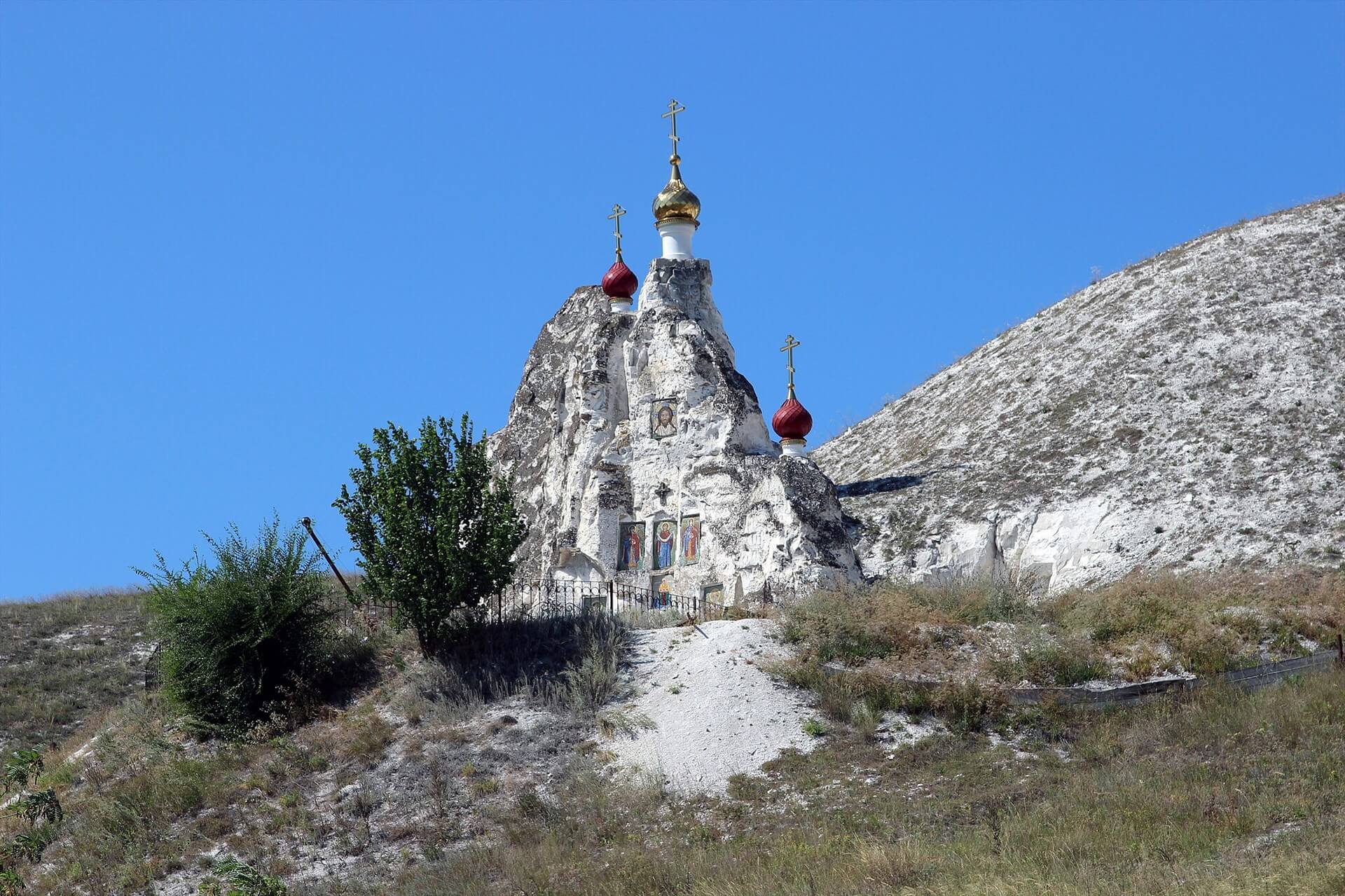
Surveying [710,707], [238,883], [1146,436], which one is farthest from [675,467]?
[1146,436]

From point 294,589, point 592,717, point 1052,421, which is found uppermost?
point 1052,421

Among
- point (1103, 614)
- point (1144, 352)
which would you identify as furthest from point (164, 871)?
point (1144, 352)

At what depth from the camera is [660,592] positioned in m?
30.1

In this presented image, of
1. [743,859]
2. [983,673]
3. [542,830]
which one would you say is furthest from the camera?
[983,673]

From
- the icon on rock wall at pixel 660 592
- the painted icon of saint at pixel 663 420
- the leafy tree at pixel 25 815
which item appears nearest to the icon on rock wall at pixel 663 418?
the painted icon of saint at pixel 663 420

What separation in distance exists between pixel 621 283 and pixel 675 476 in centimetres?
519

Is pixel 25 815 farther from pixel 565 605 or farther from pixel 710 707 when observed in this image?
pixel 710 707

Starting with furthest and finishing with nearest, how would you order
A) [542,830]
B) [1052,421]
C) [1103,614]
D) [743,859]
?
[1052,421] < [1103,614] < [542,830] < [743,859]

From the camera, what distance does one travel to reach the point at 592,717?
2505 centimetres

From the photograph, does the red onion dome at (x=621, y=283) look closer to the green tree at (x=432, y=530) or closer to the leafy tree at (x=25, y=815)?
the green tree at (x=432, y=530)

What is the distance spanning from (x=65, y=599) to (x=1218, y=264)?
31.9 metres

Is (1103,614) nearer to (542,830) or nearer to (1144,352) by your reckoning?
(542,830)

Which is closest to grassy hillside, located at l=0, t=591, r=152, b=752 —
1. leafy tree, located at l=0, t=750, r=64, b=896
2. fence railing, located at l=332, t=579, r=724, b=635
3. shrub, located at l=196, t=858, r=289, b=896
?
leafy tree, located at l=0, t=750, r=64, b=896

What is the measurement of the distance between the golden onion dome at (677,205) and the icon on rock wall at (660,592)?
7.56 m
